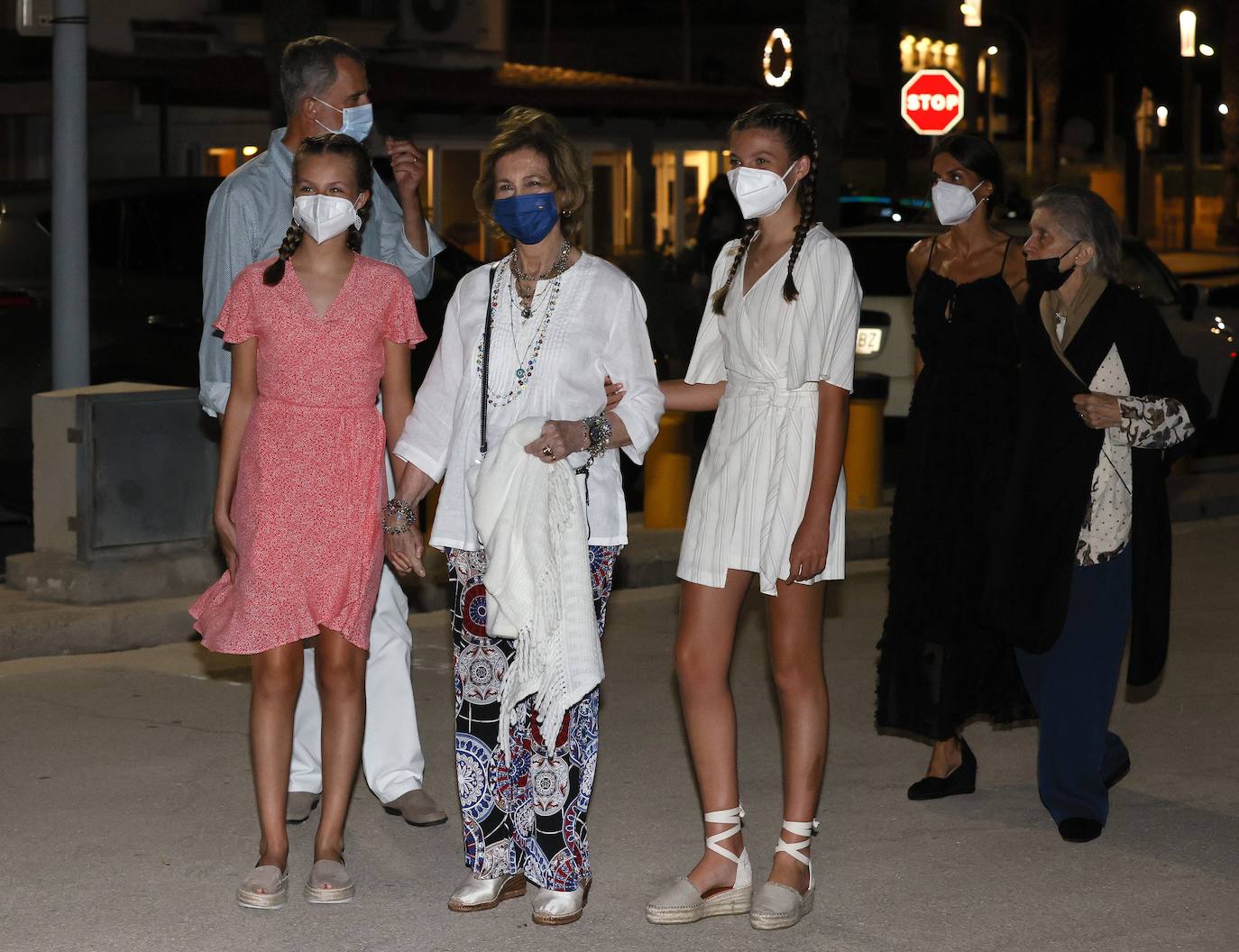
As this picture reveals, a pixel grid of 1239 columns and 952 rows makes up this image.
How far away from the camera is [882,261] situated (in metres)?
14.0

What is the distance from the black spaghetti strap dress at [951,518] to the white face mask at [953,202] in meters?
0.18

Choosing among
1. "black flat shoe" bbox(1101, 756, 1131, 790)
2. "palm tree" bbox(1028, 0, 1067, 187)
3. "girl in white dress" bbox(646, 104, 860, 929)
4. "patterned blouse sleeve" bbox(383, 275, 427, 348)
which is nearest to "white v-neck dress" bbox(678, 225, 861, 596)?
"girl in white dress" bbox(646, 104, 860, 929)

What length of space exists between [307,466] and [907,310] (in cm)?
897

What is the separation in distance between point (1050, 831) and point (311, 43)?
10.7ft

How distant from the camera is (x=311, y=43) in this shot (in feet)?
18.5

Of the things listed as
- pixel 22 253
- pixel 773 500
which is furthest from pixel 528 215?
pixel 22 253

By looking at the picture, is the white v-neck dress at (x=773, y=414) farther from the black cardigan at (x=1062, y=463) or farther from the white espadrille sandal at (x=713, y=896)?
the black cardigan at (x=1062, y=463)

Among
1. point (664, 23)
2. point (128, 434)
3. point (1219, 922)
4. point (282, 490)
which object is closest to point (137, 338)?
point (128, 434)

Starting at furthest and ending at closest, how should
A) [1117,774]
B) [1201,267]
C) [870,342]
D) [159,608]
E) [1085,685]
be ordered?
[1201,267], [870,342], [159,608], [1117,774], [1085,685]

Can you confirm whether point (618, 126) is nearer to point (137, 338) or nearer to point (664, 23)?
point (137, 338)

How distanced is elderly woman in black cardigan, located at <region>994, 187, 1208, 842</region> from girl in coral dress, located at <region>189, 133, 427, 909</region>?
193 cm

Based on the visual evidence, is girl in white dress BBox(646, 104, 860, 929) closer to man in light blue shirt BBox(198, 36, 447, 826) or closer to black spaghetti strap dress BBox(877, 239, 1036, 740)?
black spaghetti strap dress BBox(877, 239, 1036, 740)

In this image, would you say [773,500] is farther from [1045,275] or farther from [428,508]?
[428,508]

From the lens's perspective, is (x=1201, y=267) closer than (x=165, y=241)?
No
